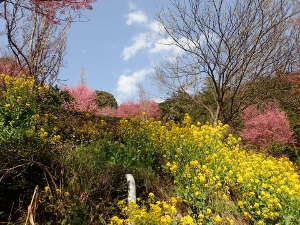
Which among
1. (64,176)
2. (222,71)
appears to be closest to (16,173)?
(64,176)

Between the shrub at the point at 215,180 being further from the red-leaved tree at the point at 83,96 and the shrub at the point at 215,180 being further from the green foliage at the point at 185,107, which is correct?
the red-leaved tree at the point at 83,96

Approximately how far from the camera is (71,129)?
6195mm

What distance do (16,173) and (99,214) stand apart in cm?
124

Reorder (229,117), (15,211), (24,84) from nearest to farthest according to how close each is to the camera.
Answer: (15,211), (24,84), (229,117)

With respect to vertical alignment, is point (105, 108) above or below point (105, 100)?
below

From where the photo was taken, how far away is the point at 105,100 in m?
26.1

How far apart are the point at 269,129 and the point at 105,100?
17.0 meters

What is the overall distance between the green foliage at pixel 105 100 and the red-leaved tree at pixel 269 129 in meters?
15.6

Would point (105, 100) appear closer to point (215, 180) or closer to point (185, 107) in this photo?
point (185, 107)

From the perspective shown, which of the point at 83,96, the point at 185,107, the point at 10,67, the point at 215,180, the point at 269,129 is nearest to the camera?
the point at 215,180

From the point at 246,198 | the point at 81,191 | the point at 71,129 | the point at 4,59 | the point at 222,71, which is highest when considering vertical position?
the point at 4,59

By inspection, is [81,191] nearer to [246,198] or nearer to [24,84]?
[246,198]

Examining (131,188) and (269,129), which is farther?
(269,129)

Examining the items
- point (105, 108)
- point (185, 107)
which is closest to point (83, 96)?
point (105, 108)
